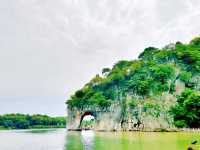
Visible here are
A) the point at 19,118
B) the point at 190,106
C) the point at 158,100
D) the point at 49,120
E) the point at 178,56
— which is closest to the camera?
the point at 190,106

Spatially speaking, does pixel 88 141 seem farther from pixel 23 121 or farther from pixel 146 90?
pixel 23 121

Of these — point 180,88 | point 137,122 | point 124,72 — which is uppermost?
point 124,72

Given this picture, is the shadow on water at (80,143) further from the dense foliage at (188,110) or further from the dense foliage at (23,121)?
the dense foliage at (23,121)

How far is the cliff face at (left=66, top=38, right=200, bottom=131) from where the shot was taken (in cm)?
5966

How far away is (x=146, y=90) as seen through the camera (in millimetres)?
62344

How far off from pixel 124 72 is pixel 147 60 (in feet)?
17.6

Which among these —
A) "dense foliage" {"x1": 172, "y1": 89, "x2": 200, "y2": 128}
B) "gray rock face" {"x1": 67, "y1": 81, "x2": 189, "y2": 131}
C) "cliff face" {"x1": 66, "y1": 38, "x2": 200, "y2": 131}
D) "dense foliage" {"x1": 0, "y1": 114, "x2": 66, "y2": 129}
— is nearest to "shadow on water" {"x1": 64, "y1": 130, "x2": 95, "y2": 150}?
"dense foliage" {"x1": 172, "y1": 89, "x2": 200, "y2": 128}

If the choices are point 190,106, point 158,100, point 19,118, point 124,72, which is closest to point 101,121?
point 124,72

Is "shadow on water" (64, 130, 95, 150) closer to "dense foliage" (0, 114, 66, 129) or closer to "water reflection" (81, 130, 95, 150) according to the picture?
"water reflection" (81, 130, 95, 150)

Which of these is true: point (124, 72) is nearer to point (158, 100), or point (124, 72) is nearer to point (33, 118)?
point (158, 100)

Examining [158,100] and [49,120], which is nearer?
[158,100]

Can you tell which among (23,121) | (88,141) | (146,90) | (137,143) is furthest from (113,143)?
(23,121)

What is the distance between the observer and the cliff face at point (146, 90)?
196 feet

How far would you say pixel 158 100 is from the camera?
59719mm
